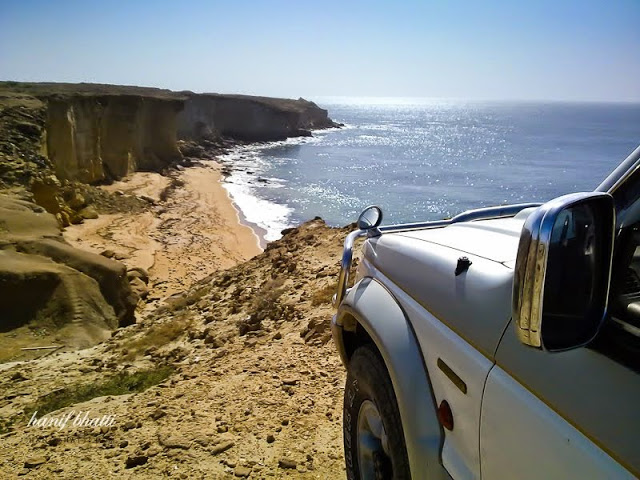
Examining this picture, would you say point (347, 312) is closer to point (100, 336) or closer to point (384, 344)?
point (384, 344)

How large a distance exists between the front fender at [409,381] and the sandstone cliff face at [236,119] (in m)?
59.9

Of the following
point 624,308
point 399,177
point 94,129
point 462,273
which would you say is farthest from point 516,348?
point 399,177

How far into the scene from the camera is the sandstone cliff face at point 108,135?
25.7 meters

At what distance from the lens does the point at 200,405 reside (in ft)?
16.2

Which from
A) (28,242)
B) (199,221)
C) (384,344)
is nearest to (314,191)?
(199,221)

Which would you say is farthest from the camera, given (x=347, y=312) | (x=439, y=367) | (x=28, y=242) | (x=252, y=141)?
(x=252, y=141)

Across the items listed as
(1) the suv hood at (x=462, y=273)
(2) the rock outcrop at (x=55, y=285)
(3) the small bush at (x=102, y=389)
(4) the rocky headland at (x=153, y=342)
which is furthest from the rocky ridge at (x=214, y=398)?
(1) the suv hood at (x=462, y=273)

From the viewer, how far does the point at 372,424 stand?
248cm

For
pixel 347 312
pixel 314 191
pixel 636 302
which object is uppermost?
Result: pixel 636 302

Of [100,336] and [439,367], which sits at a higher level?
[439,367]

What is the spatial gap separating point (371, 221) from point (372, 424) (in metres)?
1.21

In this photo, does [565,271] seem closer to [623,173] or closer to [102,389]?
[623,173]

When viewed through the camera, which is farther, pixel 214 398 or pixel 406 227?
pixel 214 398

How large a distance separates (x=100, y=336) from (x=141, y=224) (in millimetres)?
15760
